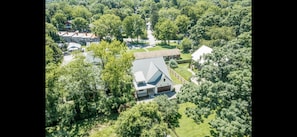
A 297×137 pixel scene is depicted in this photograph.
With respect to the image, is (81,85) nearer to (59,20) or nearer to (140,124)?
(140,124)

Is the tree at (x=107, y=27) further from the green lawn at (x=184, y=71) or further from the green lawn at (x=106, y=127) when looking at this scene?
the green lawn at (x=106, y=127)

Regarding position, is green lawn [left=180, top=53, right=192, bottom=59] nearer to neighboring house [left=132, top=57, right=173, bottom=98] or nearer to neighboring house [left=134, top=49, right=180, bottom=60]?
neighboring house [left=134, top=49, right=180, bottom=60]

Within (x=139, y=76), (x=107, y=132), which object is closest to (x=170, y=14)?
(x=139, y=76)

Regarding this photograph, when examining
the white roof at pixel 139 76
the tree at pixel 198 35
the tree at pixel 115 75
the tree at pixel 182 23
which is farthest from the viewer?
the tree at pixel 182 23

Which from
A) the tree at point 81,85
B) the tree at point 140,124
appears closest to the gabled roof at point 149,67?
the tree at point 81,85

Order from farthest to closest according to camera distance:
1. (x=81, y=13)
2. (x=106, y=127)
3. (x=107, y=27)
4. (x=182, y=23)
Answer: (x=81, y=13) → (x=182, y=23) → (x=107, y=27) → (x=106, y=127)
